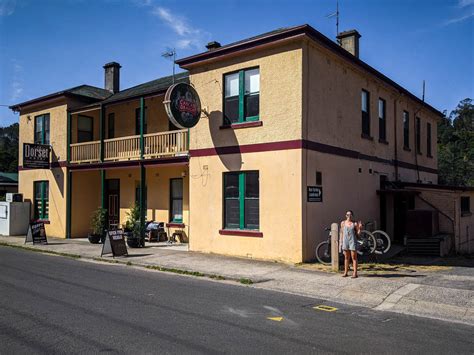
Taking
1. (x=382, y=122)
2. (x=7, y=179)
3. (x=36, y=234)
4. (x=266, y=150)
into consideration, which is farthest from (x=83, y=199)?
(x=7, y=179)

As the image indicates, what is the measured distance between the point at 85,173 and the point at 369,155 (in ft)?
44.8

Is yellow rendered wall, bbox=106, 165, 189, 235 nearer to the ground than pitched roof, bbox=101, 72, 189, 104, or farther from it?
nearer to the ground

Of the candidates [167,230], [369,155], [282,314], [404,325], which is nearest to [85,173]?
[167,230]

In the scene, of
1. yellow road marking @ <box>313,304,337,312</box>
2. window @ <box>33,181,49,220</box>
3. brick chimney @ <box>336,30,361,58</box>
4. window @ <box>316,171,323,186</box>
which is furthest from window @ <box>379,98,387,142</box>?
window @ <box>33,181,49,220</box>

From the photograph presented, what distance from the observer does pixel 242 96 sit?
Answer: 46.2 feet

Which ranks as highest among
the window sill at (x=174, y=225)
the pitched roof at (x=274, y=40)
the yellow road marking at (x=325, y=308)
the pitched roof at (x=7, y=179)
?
the pitched roof at (x=274, y=40)

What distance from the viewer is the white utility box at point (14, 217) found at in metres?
22.2

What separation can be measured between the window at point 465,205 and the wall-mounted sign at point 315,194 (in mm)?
7885

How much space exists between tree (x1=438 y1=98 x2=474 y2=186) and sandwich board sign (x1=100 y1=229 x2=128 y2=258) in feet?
91.3

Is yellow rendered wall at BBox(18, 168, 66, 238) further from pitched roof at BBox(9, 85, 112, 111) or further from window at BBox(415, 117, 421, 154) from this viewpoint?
window at BBox(415, 117, 421, 154)

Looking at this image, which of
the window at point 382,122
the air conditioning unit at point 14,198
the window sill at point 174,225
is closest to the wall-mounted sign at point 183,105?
the window sill at point 174,225

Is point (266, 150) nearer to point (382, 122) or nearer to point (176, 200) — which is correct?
point (176, 200)

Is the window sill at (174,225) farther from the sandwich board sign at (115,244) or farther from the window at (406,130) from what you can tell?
the window at (406,130)

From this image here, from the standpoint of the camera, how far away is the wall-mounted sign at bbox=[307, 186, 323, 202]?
12.9m
